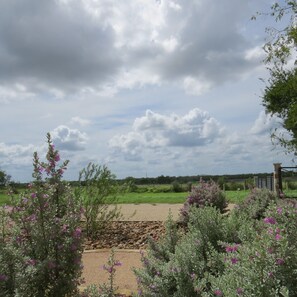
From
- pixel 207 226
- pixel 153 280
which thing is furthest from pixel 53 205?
pixel 207 226

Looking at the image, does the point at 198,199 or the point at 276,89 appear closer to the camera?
the point at 198,199

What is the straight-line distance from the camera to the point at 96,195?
1103 cm

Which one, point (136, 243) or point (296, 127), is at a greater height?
point (296, 127)

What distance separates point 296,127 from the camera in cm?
1420

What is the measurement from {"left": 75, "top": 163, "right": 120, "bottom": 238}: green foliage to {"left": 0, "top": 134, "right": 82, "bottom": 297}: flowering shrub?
735 cm

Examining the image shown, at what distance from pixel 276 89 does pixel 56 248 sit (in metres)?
12.3

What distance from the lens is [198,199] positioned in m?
11.1

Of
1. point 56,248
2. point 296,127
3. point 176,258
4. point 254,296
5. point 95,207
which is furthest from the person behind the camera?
point 296,127

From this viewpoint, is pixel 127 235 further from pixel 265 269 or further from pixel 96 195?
pixel 265 269

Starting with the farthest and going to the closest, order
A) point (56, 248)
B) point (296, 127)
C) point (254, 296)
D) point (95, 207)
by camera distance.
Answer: point (296, 127), point (95, 207), point (56, 248), point (254, 296)

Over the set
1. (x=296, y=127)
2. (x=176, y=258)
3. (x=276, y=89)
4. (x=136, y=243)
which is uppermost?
(x=276, y=89)

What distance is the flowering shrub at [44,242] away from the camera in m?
3.21

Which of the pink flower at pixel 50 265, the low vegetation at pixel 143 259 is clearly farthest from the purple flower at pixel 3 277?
the pink flower at pixel 50 265

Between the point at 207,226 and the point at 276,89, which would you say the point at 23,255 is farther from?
the point at 276,89
